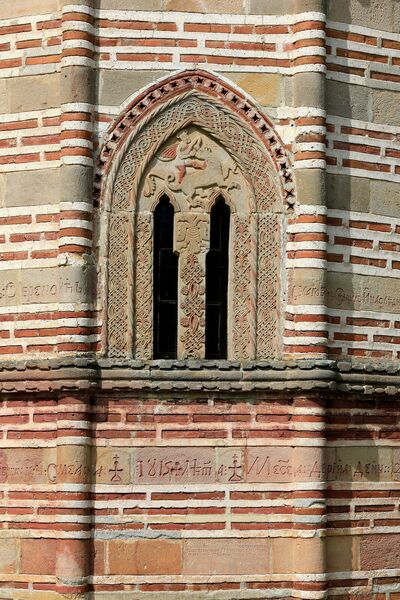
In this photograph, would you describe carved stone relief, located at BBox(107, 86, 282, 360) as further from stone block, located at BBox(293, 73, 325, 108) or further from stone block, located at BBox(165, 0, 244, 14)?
stone block, located at BBox(165, 0, 244, 14)

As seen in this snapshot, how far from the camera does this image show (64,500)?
13172 millimetres

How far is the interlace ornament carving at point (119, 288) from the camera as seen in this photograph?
13.5 m

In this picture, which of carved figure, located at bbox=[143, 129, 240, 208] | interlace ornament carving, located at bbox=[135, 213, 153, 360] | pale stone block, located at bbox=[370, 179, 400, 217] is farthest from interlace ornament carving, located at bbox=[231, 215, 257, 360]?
pale stone block, located at bbox=[370, 179, 400, 217]

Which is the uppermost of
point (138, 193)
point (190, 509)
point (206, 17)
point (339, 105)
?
point (206, 17)

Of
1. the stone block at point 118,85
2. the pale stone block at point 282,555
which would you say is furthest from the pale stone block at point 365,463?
the stone block at point 118,85

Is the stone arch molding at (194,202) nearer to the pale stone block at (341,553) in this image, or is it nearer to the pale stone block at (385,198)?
the pale stone block at (385,198)

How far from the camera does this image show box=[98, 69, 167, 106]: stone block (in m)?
13.7

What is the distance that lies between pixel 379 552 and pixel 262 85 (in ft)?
17.0

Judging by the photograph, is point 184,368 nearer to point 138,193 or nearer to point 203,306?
point 203,306

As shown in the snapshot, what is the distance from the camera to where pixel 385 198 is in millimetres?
14273

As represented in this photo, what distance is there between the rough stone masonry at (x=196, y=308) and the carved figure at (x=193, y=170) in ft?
0.07

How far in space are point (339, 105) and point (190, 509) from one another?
4651 mm

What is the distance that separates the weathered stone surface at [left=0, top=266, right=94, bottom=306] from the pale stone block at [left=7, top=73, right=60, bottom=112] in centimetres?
179

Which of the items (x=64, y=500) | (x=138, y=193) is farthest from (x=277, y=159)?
(x=64, y=500)
